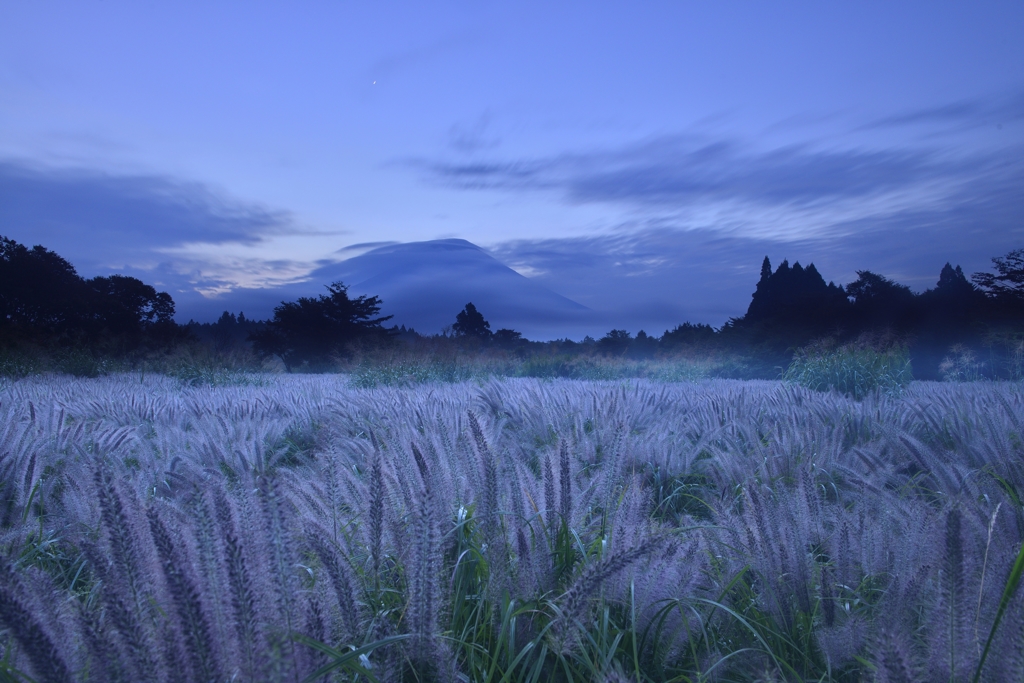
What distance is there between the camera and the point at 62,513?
6.50ft

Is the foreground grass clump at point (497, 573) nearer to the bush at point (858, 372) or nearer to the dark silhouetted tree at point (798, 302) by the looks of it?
the bush at point (858, 372)

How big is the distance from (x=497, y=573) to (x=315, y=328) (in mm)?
25386

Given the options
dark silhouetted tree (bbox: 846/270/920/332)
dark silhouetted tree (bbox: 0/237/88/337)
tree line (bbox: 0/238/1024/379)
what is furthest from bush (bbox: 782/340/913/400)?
dark silhouetted tree (bbox: 0/237/88/337)

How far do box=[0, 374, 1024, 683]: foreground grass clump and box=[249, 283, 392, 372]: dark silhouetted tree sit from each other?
887 inches

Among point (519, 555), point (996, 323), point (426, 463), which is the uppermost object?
point (996, 323)

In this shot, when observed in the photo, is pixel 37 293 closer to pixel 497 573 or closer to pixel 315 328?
pixel 315 328

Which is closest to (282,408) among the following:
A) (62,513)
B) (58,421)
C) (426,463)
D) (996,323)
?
(58,421)

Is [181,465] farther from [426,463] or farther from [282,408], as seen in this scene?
[282,408]

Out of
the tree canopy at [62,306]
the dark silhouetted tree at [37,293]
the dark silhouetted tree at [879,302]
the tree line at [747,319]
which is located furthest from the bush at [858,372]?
the dark silhouetted tree at [37,293]

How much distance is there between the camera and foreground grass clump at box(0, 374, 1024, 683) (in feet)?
2.41

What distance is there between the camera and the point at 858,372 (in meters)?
6.82

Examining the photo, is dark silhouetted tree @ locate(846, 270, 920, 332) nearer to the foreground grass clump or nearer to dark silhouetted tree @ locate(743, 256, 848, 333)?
dark silhouetted tree @ locate(743, 256, 848, 333)

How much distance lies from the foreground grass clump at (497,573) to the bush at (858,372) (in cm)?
490

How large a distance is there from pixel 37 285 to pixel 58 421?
13912 millimetres
